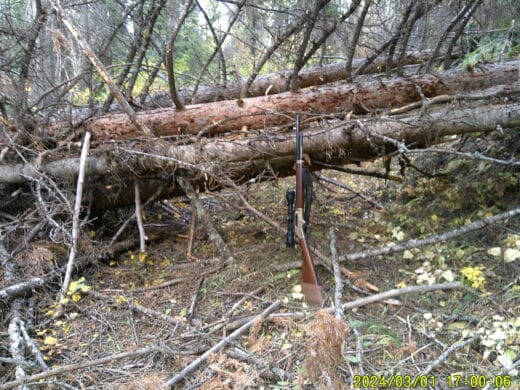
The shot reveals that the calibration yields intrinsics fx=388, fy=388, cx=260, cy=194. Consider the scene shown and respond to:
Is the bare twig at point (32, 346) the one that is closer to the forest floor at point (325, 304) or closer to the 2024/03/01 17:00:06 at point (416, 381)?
the forest floor at point (325, 304)

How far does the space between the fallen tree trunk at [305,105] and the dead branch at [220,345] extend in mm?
2154

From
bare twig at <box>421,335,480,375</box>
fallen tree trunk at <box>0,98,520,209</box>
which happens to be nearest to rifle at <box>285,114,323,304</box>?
fallen tree trunk at <box>0,98,520,209</box>

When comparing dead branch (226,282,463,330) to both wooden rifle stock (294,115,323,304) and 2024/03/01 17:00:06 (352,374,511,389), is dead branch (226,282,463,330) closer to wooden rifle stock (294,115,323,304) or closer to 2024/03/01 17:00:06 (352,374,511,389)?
wooden rifle stock (294,115,323,304)

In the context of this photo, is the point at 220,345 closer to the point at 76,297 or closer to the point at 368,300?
the point at 368,300

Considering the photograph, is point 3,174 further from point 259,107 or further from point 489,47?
point 489,47

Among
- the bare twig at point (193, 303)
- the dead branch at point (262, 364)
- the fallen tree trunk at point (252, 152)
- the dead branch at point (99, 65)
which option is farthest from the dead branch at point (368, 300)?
the dead branch at point (99, 65)

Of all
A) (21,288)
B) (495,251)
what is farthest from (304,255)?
(21,288)

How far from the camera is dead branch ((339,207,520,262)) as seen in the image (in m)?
3.53

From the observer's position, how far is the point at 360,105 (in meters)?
4.45

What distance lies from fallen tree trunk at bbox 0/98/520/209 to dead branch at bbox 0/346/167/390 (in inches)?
62.3

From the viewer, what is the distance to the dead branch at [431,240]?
3535 mm

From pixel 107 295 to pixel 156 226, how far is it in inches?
63.3

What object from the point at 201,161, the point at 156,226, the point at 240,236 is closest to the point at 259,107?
the point at 201,161

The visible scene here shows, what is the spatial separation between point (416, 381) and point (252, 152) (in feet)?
8.16
